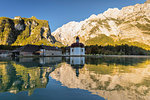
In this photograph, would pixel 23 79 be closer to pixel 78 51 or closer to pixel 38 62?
pixel 38 62

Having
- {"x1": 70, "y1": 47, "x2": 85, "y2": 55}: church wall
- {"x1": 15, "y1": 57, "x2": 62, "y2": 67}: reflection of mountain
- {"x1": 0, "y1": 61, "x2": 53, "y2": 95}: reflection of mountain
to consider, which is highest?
{"x1": 70, "y1": 47, "x2": 85, "y2": 55}: church wall

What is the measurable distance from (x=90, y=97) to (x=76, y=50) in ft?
275

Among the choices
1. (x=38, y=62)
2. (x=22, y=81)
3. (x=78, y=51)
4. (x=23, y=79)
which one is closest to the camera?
(x=22, y=81)

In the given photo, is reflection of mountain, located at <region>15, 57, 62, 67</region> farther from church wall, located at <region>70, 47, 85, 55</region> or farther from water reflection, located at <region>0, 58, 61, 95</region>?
church wall, located at <region>70, 47, 85, 55</region>

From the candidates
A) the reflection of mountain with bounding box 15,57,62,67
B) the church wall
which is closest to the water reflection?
the reflection of mountain with bounding box 15,57,62,67

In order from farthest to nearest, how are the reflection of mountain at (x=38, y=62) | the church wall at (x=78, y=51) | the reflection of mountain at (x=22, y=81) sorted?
the church wall at (x=78, y=51) < the reflection of mountain at (x=38, y=62) < the reflection of mountain at (x=22, y=81)

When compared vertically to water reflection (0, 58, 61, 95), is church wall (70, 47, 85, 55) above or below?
above

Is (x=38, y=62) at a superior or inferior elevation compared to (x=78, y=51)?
inferior

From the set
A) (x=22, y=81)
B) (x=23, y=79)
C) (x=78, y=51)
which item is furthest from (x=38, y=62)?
(x=78, y=51)

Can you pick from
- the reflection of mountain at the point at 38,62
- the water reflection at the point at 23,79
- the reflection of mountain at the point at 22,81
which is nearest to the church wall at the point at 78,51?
the reflection of mountain at the point at 38,62

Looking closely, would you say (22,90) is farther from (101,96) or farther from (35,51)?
(35,51)

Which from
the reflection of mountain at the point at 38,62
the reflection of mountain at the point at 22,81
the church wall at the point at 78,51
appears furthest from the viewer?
the church wall at the point at 78,51

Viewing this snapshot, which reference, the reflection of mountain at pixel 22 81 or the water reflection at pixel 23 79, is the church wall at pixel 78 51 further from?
the reflection of mountain at pixel 22 81

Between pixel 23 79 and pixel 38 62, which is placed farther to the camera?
pixel 38 62
